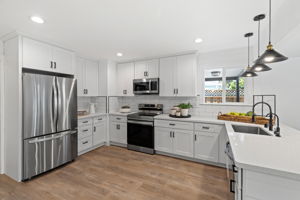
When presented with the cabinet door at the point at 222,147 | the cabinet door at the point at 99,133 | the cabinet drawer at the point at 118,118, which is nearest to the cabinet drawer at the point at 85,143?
the cabinet door at the point at 99,133

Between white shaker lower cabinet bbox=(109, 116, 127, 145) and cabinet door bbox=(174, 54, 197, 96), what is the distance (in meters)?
1.71

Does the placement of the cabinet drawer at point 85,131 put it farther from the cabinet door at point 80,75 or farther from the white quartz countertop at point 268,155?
the white quartz countertop at point 268,155

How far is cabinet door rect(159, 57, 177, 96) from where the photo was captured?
11.2 ft

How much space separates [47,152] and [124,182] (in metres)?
1.50

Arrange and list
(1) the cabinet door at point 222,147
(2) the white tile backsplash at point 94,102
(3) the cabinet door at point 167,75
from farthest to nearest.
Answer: (2) the white tile backsplash at point 94,102 < (3) the cabinet door at point 167,75 < (1) the cabinet door at point 222,147

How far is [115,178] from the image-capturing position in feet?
7.64

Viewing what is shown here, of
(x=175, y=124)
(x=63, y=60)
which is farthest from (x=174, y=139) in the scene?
(x=63, y=60)

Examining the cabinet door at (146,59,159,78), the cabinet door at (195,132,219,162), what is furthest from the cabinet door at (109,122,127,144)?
the cabinet door at (195,132,219,162)

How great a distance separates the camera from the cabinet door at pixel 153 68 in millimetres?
3600

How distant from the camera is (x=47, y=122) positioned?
239 centimetres

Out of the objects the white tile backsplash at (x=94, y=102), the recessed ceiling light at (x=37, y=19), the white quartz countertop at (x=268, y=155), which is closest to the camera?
the white quartz countertop at (x=268, y=155)

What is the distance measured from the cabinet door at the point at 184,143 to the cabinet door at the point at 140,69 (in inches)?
70.5

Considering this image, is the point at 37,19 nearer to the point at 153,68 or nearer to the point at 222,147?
the point at 153,68

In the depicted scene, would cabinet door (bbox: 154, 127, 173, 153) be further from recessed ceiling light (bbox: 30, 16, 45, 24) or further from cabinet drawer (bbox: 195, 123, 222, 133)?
recessed ceiling light (bbox: 30, 16, 45, 24)
